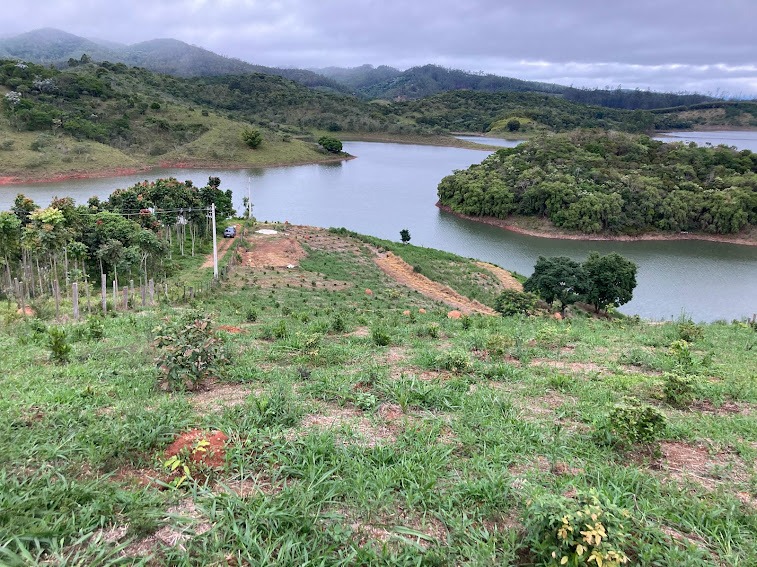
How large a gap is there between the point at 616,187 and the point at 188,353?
1919 inches

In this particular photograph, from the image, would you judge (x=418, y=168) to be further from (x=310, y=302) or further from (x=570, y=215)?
(x=310, y=302)

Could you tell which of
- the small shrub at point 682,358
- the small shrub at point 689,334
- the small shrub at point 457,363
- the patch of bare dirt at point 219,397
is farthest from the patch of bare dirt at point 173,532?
the small shrub at point 689,334

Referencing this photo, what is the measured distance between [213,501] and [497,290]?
2360 centimetres

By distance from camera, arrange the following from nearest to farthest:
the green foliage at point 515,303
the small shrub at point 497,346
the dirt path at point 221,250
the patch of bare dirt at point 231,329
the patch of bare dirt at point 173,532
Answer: the patch of bare dirt at point 173,532, the small shrub at point 497,346, the patch of bare dirt at point 231,329, the green foliage at point 515,303, the dirt path at point 221,250

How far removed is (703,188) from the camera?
47.7 m

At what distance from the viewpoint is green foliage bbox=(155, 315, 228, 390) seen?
549 cm

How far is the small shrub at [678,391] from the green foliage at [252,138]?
70.5 meters

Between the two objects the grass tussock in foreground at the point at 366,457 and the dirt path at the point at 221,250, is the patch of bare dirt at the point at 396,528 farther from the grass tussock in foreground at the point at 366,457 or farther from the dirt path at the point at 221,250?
the dirt path at the point at 221,250

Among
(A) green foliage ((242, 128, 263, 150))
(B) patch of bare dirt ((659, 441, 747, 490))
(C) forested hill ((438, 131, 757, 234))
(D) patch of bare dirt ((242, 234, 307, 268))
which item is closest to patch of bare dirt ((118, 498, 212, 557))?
(B) patch of bare dirt ((659, 441, 747, 490))

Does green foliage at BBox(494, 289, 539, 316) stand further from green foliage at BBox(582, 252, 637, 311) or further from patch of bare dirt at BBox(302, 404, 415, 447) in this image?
patch of bare dirt at BBox(302, 404, 415, 447)

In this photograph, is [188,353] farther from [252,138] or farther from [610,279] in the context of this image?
[252,138]

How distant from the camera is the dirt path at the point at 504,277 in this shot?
87.4ft

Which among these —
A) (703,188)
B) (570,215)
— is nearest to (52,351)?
(570,215)

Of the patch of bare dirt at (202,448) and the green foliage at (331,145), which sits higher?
the green foliage at (331,145)
